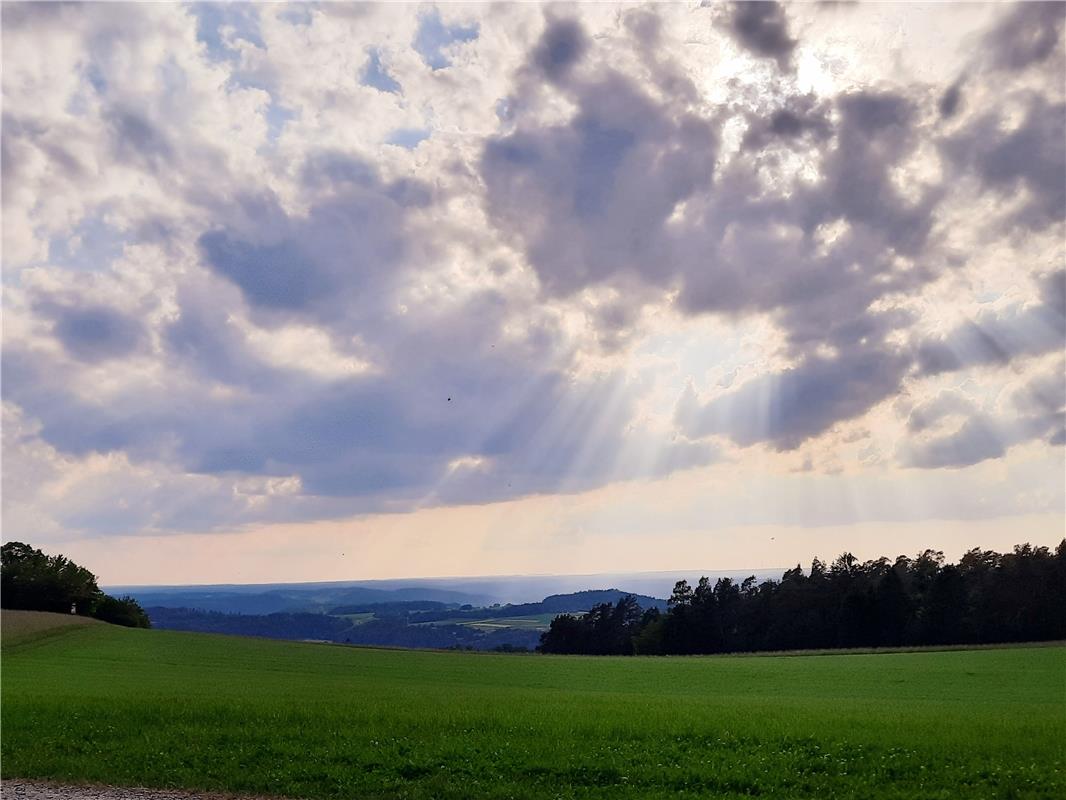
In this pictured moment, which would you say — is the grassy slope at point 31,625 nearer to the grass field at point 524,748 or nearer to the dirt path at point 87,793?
the grass field at point 524,748

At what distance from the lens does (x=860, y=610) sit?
375ft

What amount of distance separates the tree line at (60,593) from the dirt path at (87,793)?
110 m

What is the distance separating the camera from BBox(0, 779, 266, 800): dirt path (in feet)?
54.6

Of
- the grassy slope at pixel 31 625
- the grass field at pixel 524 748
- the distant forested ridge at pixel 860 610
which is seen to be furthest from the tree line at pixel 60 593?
the grass field at pixel 524 748

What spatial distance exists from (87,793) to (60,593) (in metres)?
115

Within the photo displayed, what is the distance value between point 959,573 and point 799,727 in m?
103

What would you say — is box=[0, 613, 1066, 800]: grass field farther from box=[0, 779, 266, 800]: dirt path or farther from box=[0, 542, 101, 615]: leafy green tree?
box=[0, 542, 101, 615]: leafy green tree

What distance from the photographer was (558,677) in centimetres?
5562

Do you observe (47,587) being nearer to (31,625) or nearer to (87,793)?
(31,625)

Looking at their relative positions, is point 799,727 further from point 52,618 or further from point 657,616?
point 657,616

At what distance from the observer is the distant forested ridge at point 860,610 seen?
104250mm

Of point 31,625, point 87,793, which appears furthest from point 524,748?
point 31,625

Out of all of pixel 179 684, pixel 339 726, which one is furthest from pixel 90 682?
pixel 339 726

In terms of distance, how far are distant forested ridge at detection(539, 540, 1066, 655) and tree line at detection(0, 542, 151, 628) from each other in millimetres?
76218
